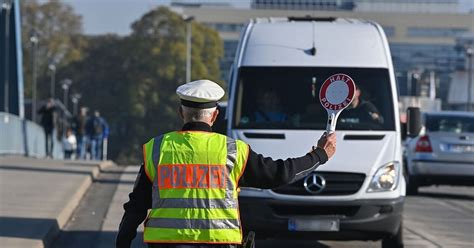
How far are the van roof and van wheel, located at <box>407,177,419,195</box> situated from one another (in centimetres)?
885

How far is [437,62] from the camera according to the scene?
94.3 meters

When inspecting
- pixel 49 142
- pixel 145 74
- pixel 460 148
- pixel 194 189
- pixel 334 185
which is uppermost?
pixel 194 189

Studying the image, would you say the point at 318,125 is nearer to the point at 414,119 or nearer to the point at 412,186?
the point at 414,119

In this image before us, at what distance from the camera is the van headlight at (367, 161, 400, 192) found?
11.2 m

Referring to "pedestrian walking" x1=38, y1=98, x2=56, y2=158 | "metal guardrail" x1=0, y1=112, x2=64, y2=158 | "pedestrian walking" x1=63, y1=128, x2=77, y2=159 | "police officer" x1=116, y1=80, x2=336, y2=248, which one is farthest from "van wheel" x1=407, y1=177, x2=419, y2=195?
"pedestrian walking" x1=63, y1=128, x2=77, y2=159

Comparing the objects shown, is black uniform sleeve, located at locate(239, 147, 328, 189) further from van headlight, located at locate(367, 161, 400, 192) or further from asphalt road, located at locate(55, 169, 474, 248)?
asphalt road, located at locate(55, 169, 474, 248)

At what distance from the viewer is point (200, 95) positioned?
5492mm

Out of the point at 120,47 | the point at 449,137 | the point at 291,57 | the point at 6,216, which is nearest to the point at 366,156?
the point at 291,57

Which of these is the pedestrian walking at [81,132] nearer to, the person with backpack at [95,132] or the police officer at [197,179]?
the person with backpack at [95,132]

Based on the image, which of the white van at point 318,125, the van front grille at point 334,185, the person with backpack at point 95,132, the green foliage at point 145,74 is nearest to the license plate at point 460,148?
the white van at point 318,125

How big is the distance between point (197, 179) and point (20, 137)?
27.8 metres

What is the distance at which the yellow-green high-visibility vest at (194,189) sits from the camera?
5449mm

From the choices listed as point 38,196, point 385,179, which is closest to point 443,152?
point 38,196

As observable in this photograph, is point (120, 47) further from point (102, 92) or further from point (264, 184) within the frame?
point (264, 184)
